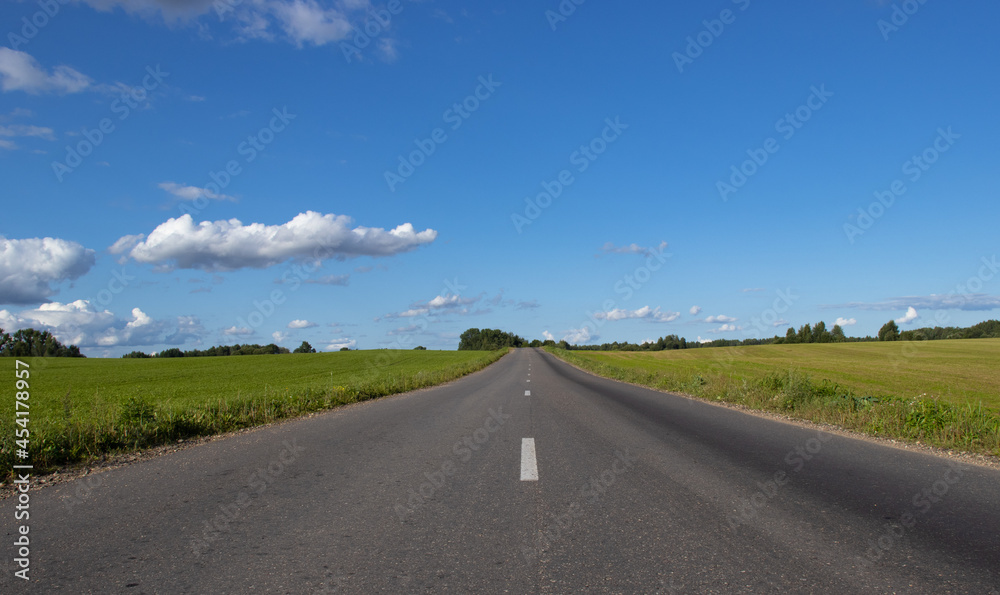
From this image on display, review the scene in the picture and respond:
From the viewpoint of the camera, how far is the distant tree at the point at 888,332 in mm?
88419

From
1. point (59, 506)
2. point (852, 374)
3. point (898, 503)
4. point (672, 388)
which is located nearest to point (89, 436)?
point (59, 506)

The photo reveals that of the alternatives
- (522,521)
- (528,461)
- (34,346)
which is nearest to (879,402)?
(528,461)

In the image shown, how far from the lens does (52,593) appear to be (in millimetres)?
3070

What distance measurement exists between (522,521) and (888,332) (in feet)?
358

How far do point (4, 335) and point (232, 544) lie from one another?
7500cm

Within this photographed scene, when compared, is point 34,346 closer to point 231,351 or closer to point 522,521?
point 231,351

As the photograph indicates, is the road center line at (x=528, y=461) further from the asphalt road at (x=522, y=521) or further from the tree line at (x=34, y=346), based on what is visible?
the tree line at (x=34, y=346)

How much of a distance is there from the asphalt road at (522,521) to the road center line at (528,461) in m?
→ 0.05

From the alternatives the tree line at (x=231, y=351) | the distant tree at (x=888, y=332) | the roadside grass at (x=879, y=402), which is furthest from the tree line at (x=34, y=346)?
the distant tree at (x=888, y=332)

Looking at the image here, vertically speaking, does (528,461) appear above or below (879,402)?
above

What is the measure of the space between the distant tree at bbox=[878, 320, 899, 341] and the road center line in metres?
103

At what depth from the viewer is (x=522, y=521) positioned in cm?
416

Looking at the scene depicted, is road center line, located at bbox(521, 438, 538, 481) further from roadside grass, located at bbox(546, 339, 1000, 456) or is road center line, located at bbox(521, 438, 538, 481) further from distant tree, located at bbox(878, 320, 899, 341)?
distant tree, located at bbox(878, 320, 899, 341)

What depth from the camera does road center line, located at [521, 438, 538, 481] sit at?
563cm
